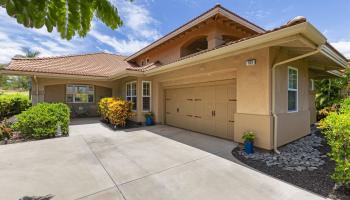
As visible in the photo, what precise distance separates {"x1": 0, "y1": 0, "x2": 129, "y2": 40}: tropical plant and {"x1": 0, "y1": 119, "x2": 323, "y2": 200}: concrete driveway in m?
2.97

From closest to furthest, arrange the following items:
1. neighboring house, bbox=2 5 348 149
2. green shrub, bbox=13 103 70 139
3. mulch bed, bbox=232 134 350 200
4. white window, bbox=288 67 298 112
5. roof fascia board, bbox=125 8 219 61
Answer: mulch bed, bbox=232 134 350 200, neighboring house, bbox=2 5 348 149, white window, bbox=288 67 298 112, green shrub, bbox=13 103 70 139, roof fascia board, bbox=125 8 219 61

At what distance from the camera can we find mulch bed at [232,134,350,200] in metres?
3.41

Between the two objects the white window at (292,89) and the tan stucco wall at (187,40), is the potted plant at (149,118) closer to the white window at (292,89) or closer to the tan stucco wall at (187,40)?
the tan stucco wall at (187,40)

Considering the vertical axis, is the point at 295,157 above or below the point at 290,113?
below

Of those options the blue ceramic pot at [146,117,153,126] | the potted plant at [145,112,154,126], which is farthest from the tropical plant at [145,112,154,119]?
the blue ceramic pot at [146,117,153,126]

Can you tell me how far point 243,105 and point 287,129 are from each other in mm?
1869

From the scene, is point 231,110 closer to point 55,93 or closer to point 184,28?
point 184,28

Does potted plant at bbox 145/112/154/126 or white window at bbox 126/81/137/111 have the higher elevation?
white window at bbox 126/81/137/111

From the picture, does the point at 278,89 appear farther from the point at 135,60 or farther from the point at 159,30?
the point at 135,60

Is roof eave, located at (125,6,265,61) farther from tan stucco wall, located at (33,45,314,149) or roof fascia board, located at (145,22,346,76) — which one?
roof fascia board, located at (145,22,346,76)

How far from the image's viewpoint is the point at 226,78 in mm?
7035

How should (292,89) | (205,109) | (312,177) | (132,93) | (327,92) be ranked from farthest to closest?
(327,92) → (132,93) → (205,109) → (292,89) → (312,177)

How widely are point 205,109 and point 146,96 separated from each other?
4.56 meters

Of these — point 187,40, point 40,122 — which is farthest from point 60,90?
point 187,40
